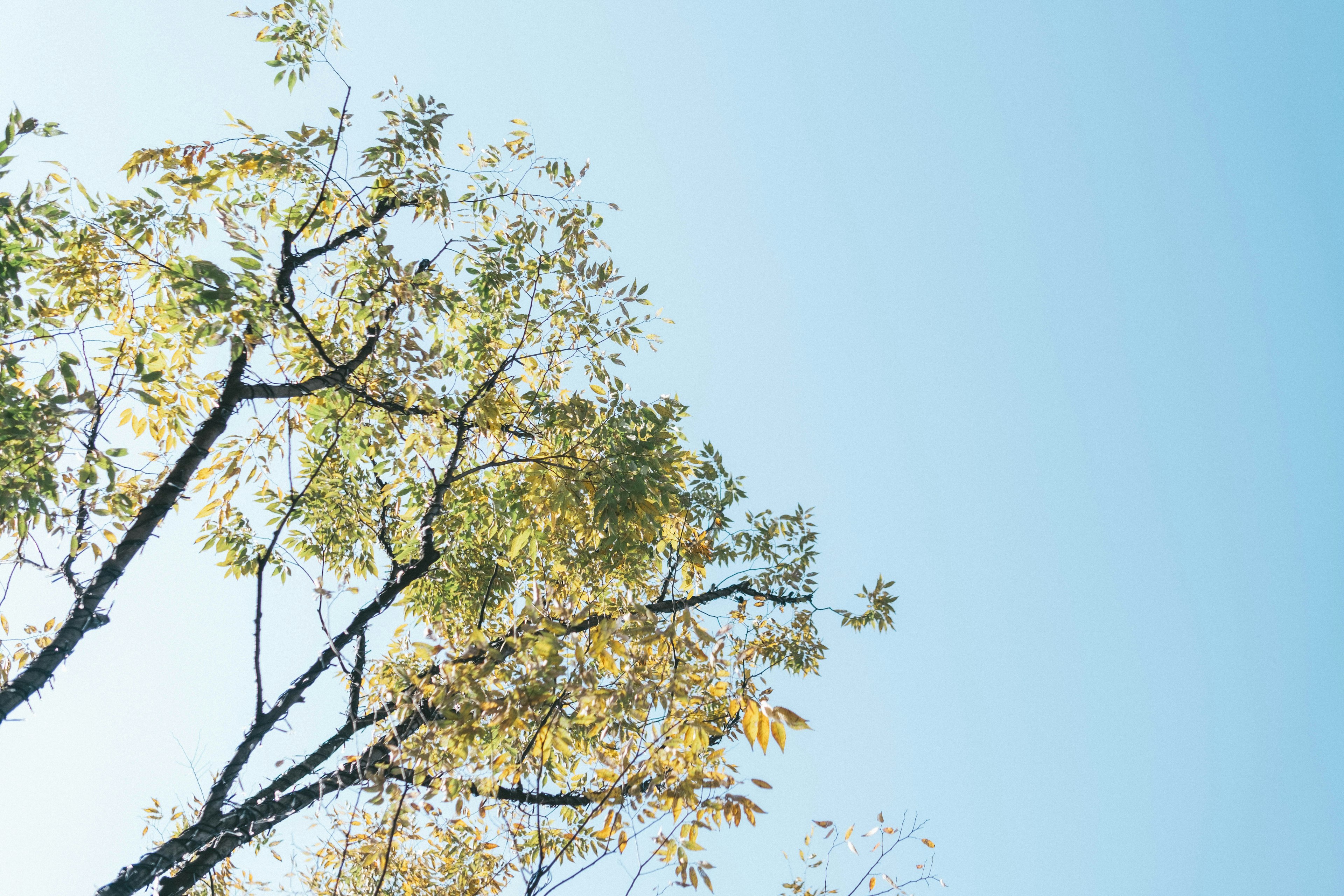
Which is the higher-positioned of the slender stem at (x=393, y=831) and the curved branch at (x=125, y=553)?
the curved branch at (x=125, y=553)

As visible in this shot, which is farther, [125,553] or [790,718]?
[125,553]

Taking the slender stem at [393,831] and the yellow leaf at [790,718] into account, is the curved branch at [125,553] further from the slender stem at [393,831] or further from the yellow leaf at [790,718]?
the yellow leaf at [790,718]

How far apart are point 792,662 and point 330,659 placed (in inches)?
172

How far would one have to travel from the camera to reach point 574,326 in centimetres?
534

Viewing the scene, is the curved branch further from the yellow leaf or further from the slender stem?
the yellow leaf

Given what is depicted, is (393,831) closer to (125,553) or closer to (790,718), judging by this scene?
(790,718)

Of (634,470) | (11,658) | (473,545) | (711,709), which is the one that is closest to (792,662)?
(711,709)

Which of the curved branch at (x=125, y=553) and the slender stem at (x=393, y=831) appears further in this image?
the curved branch at (x=125, y=553)

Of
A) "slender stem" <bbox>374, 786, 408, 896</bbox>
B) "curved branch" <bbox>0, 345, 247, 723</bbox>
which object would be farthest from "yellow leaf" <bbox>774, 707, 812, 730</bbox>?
"curved branch" <bbox>0, 345, 247, 723</bbox>

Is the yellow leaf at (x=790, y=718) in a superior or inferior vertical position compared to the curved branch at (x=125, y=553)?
inferior

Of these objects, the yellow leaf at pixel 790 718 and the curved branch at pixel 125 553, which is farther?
the curved branch at pixel 125 553

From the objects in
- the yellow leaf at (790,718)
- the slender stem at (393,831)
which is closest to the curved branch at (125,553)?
the slender stem at (393,831)

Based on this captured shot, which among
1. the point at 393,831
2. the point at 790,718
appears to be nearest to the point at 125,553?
the point at 393,831

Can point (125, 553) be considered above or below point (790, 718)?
above
